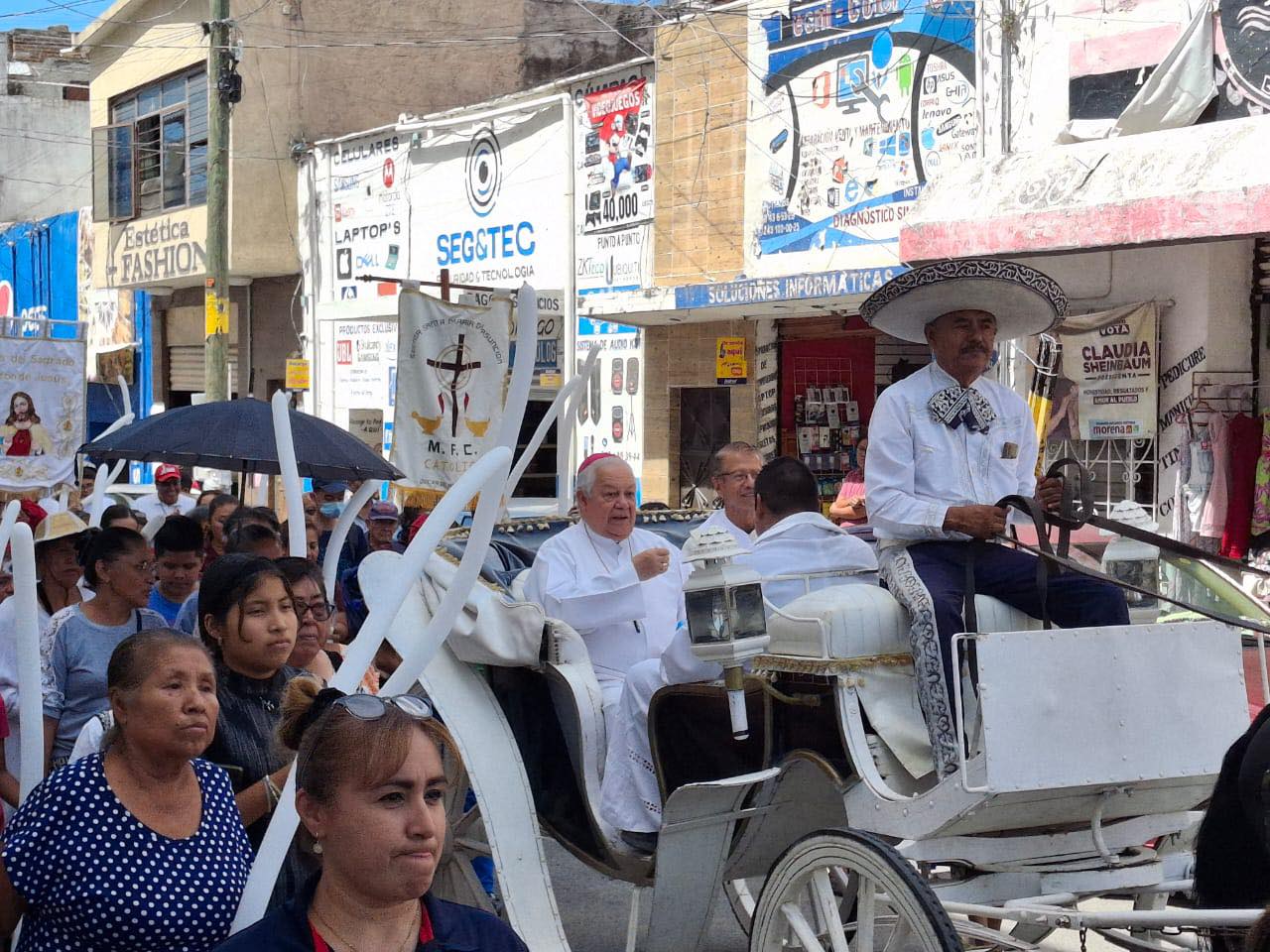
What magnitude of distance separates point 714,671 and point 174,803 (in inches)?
89.6

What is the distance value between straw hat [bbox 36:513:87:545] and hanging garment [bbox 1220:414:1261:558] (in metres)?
8.59

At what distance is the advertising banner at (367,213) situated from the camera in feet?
71.8

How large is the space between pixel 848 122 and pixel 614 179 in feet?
12.4

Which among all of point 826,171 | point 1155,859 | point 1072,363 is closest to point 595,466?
point 1155,859

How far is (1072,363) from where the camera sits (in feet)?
43.0

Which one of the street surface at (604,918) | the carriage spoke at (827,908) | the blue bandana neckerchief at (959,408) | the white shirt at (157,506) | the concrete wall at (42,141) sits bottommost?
the street surface at (604,918)

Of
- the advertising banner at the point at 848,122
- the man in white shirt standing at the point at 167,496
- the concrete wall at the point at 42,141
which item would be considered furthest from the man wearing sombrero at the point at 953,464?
the concrete wall at the point at 42,141

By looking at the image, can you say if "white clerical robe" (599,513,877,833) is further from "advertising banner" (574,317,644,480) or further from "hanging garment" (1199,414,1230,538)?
"advertising banner" (574,317,644,480)

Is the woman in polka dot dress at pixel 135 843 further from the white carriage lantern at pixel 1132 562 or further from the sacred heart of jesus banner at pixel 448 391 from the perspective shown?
the sacred heart of jesus banner at pixel 448 391

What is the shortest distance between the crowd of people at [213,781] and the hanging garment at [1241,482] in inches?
335

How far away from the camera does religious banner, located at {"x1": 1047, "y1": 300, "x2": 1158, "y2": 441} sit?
1256 cm

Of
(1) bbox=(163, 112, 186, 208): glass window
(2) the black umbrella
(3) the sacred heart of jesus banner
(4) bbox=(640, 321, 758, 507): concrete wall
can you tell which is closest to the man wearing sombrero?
(3) the sacred heart of jesus banner

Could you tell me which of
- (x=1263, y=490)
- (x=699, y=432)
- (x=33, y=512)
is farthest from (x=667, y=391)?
(x=33, y=512)

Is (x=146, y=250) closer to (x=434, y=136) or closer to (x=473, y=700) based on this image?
(x=434, y=136)
